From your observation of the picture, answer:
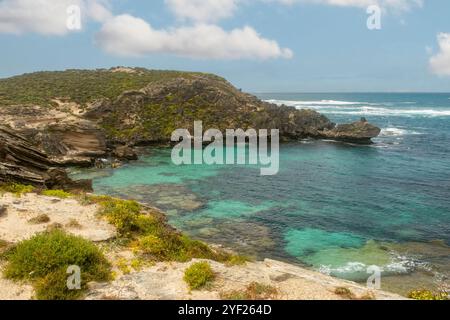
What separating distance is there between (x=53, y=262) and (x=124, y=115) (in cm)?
7623

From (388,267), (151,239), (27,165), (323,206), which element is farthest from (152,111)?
(151,239)

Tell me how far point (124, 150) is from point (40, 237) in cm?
4943

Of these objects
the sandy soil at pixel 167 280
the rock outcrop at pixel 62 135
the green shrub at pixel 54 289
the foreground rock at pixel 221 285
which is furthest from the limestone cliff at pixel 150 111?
the green shrub at pixel 54 289

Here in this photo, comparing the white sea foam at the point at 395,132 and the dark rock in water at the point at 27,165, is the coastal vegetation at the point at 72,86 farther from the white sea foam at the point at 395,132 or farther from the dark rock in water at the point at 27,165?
the white sea foam at the point at 395,132

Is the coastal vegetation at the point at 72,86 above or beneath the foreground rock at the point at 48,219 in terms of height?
above

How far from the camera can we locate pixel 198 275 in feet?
54.5

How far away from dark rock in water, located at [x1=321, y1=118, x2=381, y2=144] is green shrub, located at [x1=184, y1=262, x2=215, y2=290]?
257 ft

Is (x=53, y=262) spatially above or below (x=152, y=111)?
below

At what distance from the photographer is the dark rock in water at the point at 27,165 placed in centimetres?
3306

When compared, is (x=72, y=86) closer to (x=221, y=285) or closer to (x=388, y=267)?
(x=388, y=267)

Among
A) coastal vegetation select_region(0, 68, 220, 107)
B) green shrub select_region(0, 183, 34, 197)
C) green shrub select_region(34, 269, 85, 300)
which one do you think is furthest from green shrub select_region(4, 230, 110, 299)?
coastal vegetation select_region(0, 68, 220, 107)

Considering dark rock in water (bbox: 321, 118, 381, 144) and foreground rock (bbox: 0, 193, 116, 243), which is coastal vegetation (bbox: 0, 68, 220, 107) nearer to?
dark rock in water (bbox: 321, 118, 381, 144)

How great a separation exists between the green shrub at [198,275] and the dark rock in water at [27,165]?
853 inches

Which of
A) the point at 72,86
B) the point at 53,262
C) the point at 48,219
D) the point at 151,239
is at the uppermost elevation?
the point at 72,86
